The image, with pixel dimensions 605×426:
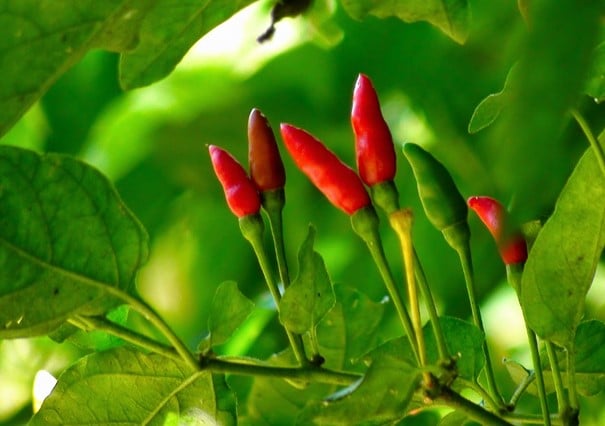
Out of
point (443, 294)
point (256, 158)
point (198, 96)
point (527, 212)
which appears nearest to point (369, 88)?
point (256, 158)

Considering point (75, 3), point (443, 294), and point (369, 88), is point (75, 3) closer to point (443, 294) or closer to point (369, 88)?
point (369, 88)

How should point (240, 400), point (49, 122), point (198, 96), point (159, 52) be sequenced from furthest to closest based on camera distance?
point (49, 122) → point (198, 96) → point (240, 400) → point (159, 52)

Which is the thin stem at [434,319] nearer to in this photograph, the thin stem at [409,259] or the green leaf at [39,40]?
the thin stem at [409,259]

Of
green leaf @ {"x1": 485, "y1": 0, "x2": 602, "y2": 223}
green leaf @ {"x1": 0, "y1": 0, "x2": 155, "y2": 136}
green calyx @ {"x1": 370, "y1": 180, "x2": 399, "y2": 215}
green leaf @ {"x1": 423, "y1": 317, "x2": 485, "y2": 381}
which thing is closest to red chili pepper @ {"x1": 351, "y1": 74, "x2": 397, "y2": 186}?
green calyx @ {"x1": 370, "y1": 180, "x2": 399, "y2": 215}

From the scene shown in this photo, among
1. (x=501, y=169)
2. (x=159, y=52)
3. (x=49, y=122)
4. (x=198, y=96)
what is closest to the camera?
(x=501, y=169)

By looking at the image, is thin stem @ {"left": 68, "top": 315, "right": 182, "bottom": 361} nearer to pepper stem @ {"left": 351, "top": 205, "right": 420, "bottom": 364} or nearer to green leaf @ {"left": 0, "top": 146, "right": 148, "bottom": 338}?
green leaf @ {"left": 0, "top": 146, "right": 148, "bottom": 338}
